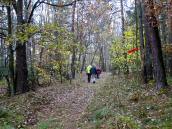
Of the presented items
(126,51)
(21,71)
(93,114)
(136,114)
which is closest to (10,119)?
(93,114)

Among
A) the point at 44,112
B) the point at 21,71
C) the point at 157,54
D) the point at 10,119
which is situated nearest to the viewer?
the point at 10,119

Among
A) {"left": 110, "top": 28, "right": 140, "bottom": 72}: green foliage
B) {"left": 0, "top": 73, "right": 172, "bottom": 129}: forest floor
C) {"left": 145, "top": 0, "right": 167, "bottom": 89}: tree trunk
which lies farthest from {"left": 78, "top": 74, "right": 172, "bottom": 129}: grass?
{"left": 110, "top": 28, "right": 140, "bottom": 72}: green foliage

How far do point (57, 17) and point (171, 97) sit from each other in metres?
33.9

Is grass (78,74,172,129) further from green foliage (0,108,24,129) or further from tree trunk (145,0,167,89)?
green foliage (0,108,24,129)

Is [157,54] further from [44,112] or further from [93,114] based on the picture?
[44,112]

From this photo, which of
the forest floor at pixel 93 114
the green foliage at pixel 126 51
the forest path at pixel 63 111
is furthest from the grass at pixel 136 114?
the green foliage at pixel 126 51

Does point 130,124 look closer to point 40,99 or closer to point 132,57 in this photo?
point 40,99

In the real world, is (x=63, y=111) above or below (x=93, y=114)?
below

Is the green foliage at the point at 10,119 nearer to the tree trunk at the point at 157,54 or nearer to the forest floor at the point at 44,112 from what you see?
the forest floor at the point at 44,112

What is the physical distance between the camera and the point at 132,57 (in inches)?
1378

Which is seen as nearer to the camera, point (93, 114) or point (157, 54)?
point (93, 114)

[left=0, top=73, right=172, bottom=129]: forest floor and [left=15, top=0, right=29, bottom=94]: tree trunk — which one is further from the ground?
[left=15, top=0, right=29, bottom=94]: tree trunk

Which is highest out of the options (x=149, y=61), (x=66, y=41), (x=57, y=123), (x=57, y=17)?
(x=57, y=17)

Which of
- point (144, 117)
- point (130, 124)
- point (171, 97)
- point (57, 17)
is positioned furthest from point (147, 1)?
point (57, 17)
